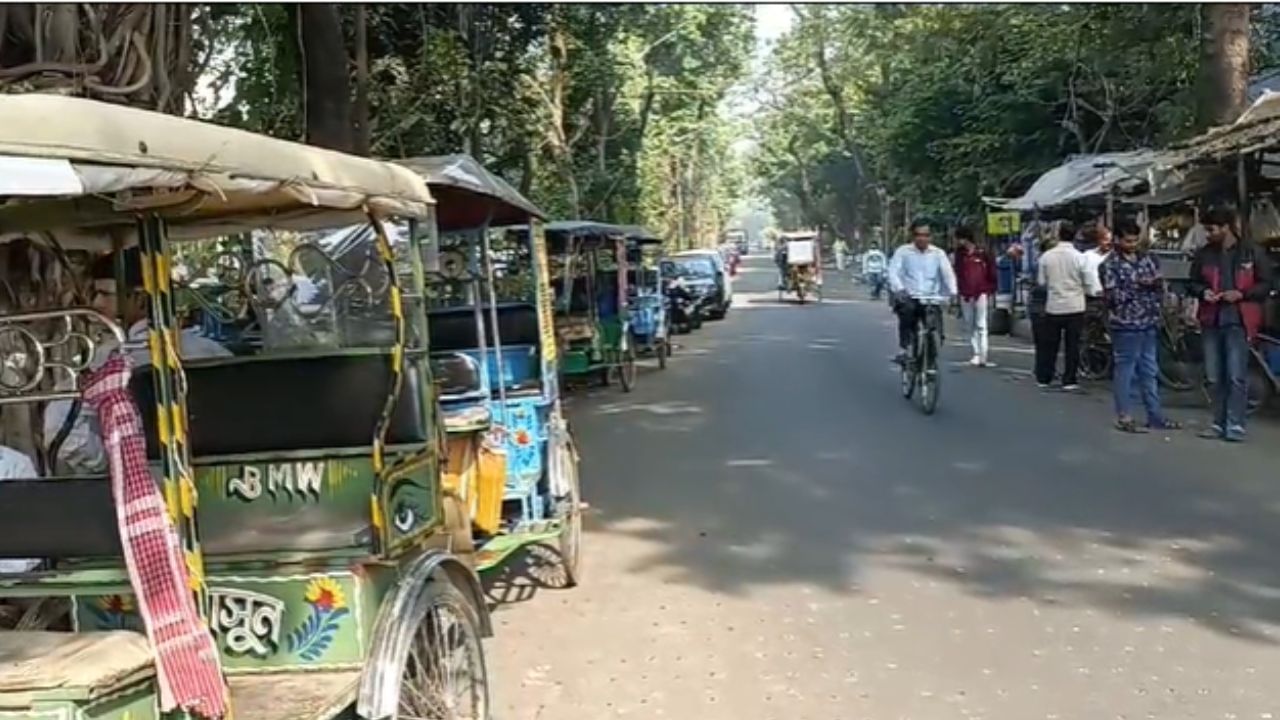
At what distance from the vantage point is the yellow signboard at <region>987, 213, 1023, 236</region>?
2419 centimetres

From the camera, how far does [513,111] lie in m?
22.6

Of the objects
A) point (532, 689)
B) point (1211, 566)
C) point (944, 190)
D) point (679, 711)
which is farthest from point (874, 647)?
point (944, 190)

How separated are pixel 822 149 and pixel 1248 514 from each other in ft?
203

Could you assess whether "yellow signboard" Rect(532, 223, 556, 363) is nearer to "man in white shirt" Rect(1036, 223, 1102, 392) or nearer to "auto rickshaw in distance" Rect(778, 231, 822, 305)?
"man in white shirt" Rect(1036, 223, 1102, 392)

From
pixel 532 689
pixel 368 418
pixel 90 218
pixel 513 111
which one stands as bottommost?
pixel 532 689

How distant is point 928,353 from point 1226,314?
278cm

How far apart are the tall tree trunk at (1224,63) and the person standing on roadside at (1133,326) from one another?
541cm

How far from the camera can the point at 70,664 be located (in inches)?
121

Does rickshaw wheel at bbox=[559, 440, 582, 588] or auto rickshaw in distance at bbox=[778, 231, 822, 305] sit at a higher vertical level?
auto rickshaw in distance at bbox=[778, 231, 822, 305]

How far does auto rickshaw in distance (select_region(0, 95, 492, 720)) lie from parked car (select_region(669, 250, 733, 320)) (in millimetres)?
24126

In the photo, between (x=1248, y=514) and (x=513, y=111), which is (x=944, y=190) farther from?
(x=1248, y=514)

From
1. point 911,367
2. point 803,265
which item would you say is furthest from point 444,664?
point 803,265

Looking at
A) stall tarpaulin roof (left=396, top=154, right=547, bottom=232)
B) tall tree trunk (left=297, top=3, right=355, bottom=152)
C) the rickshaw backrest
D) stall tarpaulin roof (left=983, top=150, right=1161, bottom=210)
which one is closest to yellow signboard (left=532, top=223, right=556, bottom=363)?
stall tarpaulin roof (left=396, top=154, right=547, bottom=232)

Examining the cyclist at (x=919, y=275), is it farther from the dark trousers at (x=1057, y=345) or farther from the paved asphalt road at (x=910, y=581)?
the dark trousers at (x=1057, y=345)
